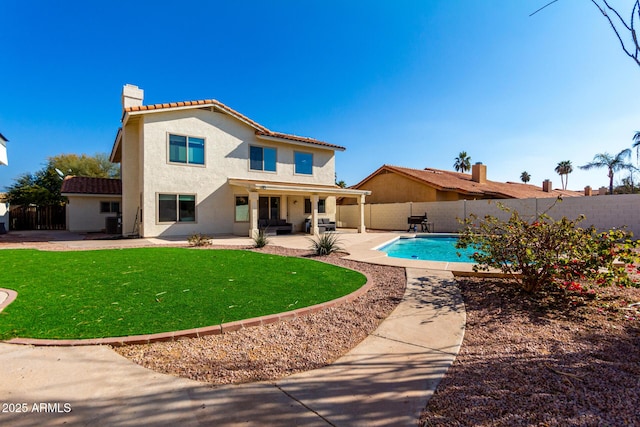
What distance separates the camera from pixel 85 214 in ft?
72.6

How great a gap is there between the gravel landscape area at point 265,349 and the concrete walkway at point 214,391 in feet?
0.57

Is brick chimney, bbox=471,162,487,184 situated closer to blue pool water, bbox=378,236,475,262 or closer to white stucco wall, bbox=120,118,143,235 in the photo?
blue pool water, bbox=378,236,475,262

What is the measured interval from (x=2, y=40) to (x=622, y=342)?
81.2 feet

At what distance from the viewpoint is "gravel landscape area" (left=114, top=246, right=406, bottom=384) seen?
2.97 meters

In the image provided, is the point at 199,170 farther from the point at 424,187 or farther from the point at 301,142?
the point at 424,187

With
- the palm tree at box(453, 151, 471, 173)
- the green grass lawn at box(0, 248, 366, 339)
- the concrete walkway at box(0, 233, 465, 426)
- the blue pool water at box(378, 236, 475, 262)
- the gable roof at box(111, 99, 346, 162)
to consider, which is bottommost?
the blue pool water at box(378, 236, 475, 262)

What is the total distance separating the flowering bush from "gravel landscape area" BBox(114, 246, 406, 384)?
2747 mm

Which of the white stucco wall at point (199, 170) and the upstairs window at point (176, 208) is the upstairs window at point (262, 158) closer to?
the white stucco wall at point (199, 170)

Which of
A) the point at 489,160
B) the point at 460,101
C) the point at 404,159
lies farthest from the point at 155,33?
the point at 489,160

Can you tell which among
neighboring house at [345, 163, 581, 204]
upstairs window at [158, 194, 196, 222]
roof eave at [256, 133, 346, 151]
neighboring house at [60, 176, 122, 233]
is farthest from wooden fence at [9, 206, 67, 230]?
neighboring house at [345, 163, 581, 204]

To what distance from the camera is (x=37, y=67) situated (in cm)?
1767

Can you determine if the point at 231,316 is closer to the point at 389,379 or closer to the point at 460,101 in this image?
the point at 389,379

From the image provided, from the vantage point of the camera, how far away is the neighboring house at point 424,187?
82.6 feet

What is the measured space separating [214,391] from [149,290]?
3948 millimetres
